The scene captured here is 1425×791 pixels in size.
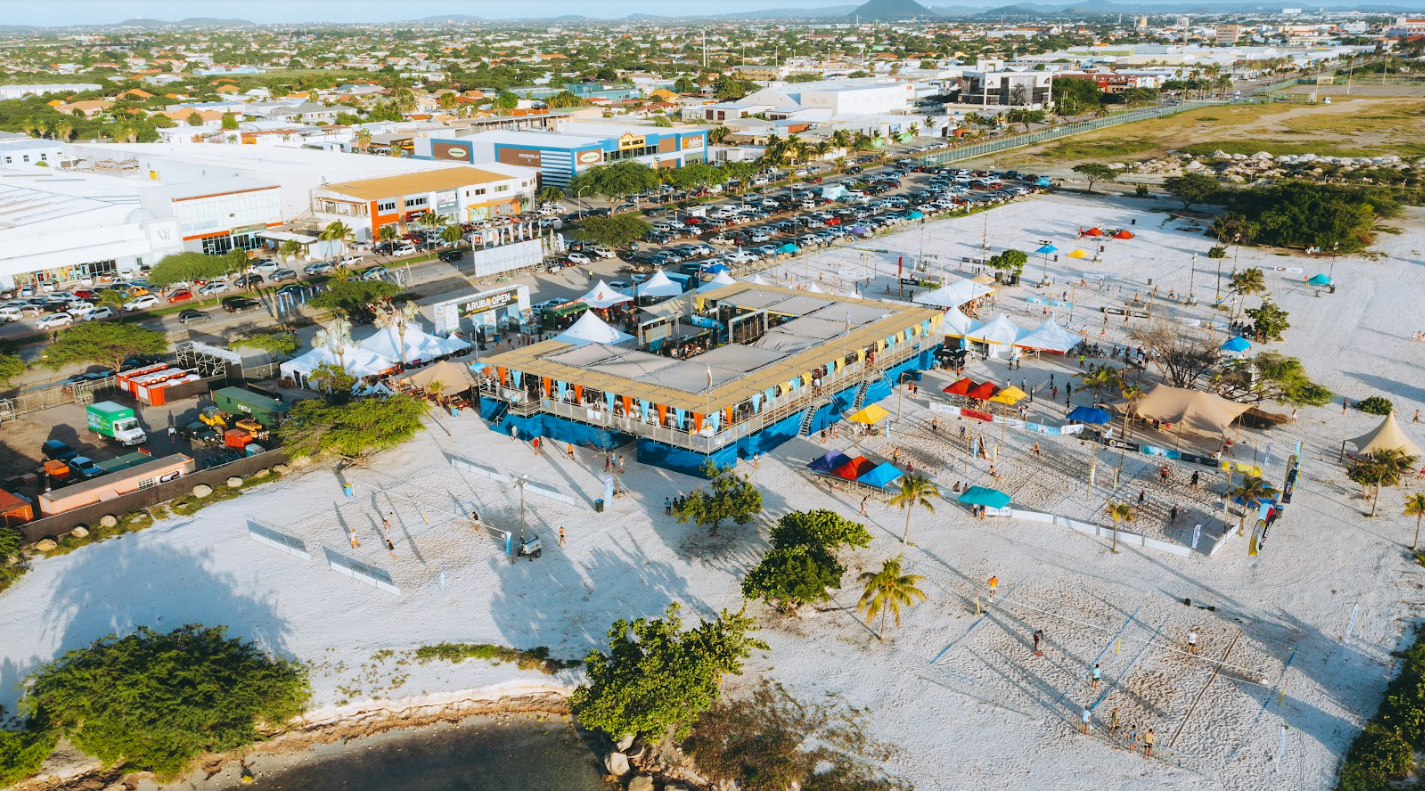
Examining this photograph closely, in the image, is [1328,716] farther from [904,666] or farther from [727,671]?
[727,671]

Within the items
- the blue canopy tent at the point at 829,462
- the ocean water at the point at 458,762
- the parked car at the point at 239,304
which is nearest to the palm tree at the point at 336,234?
the parked car at the point at 239,304

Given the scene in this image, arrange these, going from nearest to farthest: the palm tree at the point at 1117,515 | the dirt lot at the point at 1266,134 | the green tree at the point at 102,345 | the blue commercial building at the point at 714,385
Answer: the palm tree at the point at 1117,515, the blue commercial building at the point at 714,385, the green tree at the point at 102,345, the dirt lot at the point at 1266,134

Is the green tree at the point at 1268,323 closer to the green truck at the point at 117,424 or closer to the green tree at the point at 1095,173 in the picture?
the green tree at the point at 1095,173

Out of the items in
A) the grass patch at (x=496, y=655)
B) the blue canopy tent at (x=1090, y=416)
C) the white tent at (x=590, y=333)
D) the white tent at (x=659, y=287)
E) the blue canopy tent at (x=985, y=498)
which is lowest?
the grass patch at (x=496, y=655)

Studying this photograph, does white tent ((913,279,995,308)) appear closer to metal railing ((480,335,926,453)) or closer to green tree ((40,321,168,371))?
metal railing ((480,335,926,453))

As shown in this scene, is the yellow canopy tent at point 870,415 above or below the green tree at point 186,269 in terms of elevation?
below

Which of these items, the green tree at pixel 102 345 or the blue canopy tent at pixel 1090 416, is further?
the green tree at pixel 102 345
